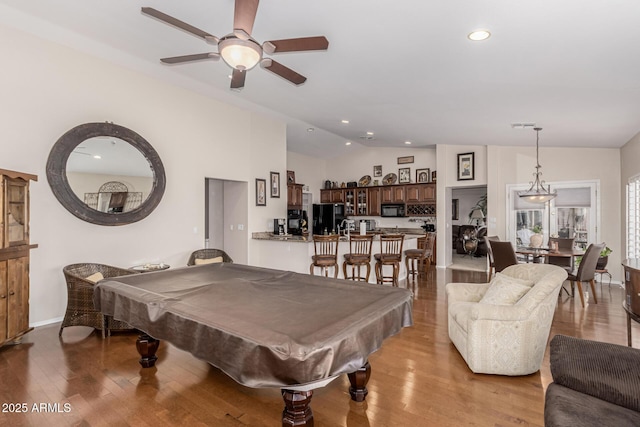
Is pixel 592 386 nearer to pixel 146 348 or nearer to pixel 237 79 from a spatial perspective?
pixel 146 348

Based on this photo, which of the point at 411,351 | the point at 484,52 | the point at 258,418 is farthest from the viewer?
the point at 411,351

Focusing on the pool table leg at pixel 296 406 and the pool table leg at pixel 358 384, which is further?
the pool table leg at pixel 358 384

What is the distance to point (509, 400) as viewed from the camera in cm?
230

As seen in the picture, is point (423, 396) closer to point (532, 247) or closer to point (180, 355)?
point (180, 355)

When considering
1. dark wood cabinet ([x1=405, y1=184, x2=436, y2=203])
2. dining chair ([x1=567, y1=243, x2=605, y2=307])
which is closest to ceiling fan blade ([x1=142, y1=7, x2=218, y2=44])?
dining chair ([x1=567, y1=243, x2=605, y2=307])

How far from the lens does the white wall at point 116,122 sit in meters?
3.71

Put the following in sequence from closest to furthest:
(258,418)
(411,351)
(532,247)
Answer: (258,418) < (411,351) < (532,247)

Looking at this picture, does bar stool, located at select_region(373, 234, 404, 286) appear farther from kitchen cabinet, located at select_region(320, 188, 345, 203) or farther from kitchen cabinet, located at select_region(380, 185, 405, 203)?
kitchen cabinet, located at select_region(320, 188, 345, 203)

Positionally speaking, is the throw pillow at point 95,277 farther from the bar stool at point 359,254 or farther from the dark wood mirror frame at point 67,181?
the bar stool at point 359,254

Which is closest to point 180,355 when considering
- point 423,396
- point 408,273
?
point 423,396

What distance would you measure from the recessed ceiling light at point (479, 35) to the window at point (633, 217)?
4.24 meters

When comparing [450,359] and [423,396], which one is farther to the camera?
[450,359]

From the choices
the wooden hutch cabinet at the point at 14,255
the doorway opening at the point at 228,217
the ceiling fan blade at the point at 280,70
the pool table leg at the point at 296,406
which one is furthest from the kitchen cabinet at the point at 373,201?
the pool table leg at the point at 296,406

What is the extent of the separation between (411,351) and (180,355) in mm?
2215
